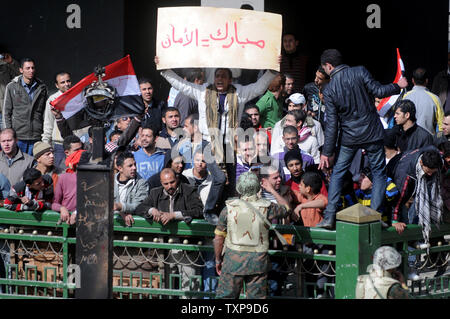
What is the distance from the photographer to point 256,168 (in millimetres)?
8922

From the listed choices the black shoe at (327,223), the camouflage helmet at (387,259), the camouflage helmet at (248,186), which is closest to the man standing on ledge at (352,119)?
the black shoe at (327,223)

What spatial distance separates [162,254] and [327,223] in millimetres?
1541

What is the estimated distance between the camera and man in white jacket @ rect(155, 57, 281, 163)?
877cm

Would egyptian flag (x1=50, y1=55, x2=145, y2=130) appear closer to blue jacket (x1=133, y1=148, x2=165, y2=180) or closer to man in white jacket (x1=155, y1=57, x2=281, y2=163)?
man in white jacket (x1=155, y1=57, x2=281, y2=163)

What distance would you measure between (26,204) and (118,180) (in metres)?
1.01

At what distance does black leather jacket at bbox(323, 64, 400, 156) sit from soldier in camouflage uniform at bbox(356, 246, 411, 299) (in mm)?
1790

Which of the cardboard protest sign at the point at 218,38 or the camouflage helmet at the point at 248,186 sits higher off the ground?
the cardboard protest sign at the point at 218,38

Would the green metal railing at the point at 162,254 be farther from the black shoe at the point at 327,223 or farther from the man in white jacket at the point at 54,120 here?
the man in white jacket at the point at 54,120

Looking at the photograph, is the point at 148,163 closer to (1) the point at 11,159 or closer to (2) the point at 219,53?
(1) the point at 11,159

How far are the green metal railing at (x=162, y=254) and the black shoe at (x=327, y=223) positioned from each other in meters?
0.17

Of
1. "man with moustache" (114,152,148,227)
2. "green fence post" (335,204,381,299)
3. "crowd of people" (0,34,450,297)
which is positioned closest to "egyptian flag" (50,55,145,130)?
"crowd of people" (0,34,450,297)

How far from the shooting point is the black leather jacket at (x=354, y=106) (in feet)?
26.8

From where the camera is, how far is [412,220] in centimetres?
821

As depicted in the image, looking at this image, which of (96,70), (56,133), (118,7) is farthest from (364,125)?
(118,7)
